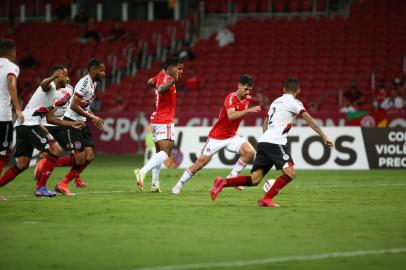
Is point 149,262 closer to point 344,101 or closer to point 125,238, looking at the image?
point 125,238

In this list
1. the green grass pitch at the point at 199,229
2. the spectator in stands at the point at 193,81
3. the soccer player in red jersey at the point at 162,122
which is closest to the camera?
the green grass pitch at the point at 199,229

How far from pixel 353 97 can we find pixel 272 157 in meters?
17.2

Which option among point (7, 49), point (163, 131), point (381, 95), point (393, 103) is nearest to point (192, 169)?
point (163, 131)

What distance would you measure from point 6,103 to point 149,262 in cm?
619

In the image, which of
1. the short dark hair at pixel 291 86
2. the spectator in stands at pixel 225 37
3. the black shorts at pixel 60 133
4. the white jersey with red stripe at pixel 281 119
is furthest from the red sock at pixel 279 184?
the spectator in stands at pixel 225 37

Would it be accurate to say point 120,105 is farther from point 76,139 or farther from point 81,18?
point 76,139

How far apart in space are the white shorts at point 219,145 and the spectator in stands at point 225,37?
19.8 m

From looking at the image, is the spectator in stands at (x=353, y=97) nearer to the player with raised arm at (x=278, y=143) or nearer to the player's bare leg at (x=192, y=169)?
the player's bare leg at (x=192, y=169)

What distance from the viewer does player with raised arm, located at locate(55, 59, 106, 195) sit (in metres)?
16.0

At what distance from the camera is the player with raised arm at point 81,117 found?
16047mm

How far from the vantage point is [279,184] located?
13641 millimetres

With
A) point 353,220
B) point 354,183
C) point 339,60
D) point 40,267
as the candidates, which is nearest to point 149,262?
point 40,267

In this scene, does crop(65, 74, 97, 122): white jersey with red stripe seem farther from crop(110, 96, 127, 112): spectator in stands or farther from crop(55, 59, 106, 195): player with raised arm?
crop(110, 96, 127, 112): spectator in stands

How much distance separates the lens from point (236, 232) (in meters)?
10.7
